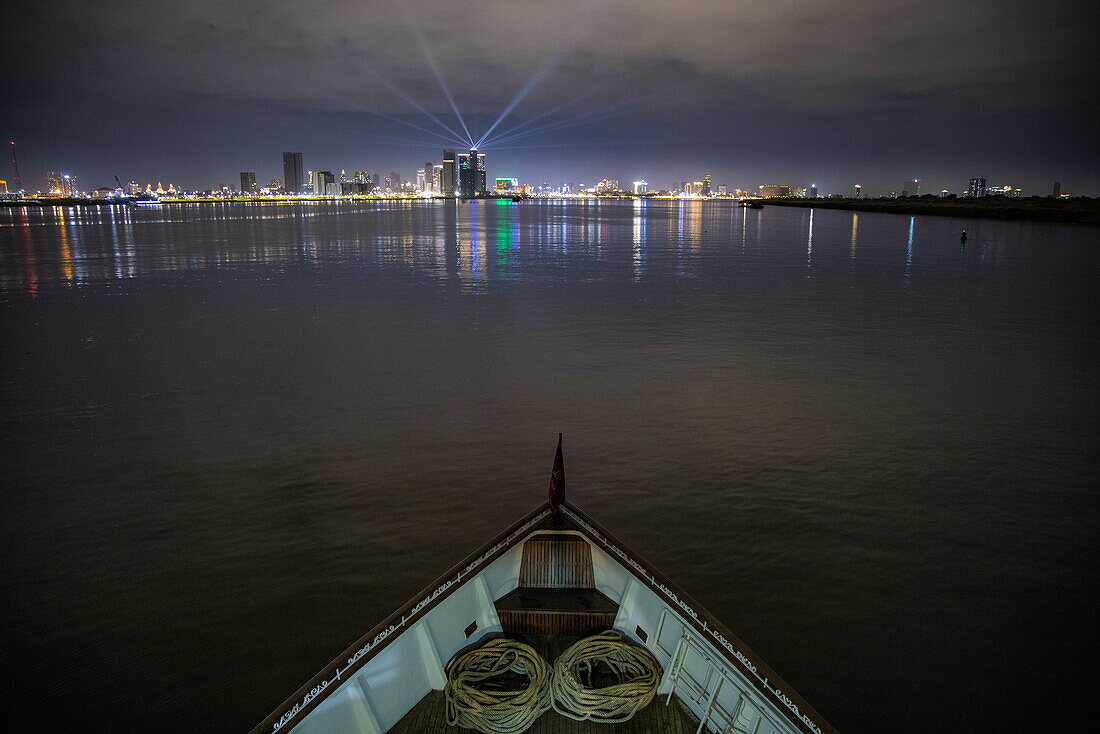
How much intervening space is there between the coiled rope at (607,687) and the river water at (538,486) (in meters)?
2.92

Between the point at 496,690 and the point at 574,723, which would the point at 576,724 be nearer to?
the point at 574,723

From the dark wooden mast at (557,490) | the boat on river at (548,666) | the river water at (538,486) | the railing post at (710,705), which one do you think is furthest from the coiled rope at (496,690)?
the river water at (538,486)

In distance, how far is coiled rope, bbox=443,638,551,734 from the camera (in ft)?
22.7

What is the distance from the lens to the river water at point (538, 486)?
9477 mm

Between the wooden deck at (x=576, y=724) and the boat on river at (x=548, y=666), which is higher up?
the boat on river at (x=548, y=666)

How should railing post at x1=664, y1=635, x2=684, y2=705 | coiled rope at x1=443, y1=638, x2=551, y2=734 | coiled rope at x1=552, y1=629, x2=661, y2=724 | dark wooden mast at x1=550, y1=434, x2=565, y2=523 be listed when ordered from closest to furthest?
coiled rope at x1=443, y1=638, x2=551, y2=734, coiled rope at x1=552, y1=629, x2=661, y2=724, railing post at x1=664, y1=635, x2=684, y2=705, dark wooden mast at x1=550, y1=434, x2=565, y2=523

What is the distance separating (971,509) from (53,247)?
3596 inches

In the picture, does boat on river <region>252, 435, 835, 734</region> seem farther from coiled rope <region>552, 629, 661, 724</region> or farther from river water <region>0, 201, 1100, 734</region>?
river water <region>0, 201, 1100, 734</region>

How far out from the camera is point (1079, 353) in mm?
26797

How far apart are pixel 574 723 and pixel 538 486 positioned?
303 inches

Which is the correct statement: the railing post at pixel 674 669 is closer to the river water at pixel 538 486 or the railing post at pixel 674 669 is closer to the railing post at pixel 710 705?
the railing post at pixel 710 705

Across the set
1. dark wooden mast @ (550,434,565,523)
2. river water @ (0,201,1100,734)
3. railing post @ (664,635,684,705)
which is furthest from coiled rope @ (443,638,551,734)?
river water @ (0,201,1100,734)

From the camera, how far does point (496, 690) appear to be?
7488 millimetres

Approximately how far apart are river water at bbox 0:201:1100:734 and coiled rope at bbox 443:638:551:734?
300cm
